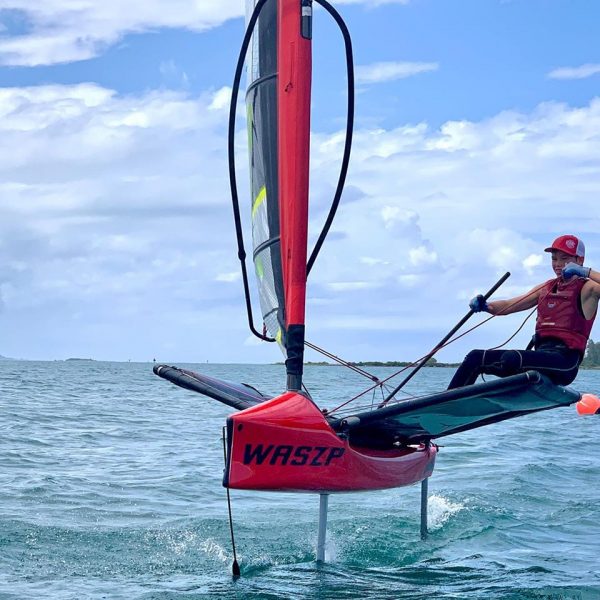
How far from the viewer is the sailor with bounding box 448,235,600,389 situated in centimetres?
666

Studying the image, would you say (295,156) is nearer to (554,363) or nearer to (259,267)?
(259,267)

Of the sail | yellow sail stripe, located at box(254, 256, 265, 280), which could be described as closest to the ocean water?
the sail

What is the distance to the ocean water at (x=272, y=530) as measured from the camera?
6395mm

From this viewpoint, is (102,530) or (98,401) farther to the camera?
(98,401)

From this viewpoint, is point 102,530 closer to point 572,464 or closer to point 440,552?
point 440,552

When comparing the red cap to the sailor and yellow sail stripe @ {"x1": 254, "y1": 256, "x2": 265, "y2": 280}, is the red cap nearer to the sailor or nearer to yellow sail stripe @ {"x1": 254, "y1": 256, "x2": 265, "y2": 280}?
the sailor

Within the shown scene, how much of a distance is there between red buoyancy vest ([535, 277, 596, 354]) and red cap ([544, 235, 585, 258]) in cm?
22

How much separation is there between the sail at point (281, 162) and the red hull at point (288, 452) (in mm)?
377

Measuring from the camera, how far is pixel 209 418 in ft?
65.6

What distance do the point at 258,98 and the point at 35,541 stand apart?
3.81 m

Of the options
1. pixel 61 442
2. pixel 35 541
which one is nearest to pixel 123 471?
pixel 61 442

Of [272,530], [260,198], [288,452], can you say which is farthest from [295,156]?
[272,530]

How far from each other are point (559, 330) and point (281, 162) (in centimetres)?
233

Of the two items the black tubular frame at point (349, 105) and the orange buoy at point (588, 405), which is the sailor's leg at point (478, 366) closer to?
the orange buoy at point (588, 405)
